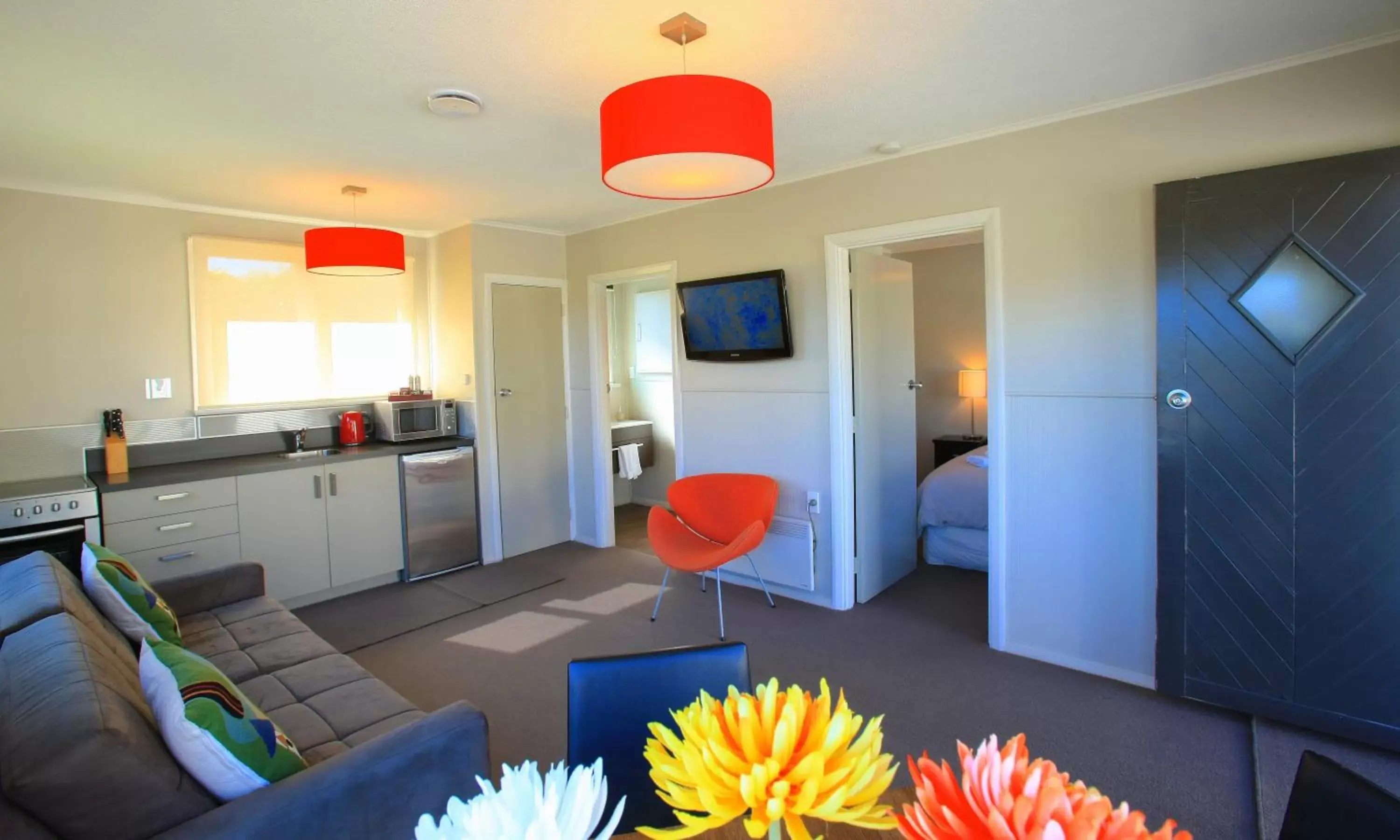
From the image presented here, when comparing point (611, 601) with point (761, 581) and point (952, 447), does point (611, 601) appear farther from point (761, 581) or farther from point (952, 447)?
point (952, 447)

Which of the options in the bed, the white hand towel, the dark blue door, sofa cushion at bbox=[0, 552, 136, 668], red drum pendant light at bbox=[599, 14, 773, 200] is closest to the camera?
red drum pendant light at bbox=[599, 14, 773, 200]

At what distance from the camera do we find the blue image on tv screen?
13.3 feet

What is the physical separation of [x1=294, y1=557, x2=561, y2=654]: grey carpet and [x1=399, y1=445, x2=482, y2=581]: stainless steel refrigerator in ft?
0.35

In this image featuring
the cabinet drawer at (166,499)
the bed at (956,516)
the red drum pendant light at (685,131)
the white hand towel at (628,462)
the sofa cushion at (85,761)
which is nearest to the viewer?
the sofa cushion at (85,761)

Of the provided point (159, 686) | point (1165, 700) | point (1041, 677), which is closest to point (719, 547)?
point (1041, 677)

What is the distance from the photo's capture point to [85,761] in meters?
1.23

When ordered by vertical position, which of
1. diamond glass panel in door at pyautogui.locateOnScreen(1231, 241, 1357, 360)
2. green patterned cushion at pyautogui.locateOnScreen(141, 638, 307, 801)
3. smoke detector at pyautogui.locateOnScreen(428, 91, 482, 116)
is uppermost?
smoke detector at pyautogui.locateOnScreen(428, 91, 482, 116)

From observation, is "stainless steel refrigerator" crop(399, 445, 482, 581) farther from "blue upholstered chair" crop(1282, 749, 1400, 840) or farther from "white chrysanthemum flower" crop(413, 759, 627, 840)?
"blue upholstered chair" crop(1282, 749, 1400, 840)

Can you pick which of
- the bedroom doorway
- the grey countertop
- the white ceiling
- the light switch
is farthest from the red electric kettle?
the bedroom doorway

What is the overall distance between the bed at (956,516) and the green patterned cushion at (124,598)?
3.94 metres

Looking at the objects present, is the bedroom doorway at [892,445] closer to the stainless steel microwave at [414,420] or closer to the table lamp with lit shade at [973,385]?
the table lamp with lit shade at [973,385]

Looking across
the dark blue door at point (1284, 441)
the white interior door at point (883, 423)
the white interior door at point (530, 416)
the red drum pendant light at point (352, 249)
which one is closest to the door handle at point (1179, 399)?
the dark blue door at point (1284, 441)

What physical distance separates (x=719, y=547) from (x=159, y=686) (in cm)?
275

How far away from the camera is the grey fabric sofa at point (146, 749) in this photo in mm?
1229
